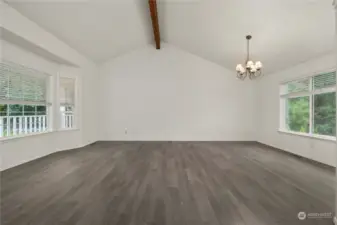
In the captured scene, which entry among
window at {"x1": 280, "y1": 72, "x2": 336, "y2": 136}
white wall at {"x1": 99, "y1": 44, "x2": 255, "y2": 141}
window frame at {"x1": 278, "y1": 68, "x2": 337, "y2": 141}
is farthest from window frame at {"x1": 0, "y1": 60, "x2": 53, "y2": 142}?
window at {"x1": 280, "y1": 72, "x2": 336, "y2": 136}

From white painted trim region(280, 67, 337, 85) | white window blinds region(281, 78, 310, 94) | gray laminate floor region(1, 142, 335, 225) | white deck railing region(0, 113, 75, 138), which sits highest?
white painted trim region(280, 67, 337, 85)

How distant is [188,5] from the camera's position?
5133mm

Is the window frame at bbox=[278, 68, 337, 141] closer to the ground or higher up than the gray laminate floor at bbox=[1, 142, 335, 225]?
higher up

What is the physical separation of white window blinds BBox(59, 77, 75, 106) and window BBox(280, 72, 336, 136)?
6155mm

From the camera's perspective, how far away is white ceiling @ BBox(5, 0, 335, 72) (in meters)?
4.09

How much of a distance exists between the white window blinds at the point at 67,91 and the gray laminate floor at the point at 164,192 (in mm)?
2163

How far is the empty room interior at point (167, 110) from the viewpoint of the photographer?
2.66 m

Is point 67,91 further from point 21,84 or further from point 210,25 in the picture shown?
point 210,25

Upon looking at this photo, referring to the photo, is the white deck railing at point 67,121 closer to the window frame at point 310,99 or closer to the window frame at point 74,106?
the window frame at point 74,106

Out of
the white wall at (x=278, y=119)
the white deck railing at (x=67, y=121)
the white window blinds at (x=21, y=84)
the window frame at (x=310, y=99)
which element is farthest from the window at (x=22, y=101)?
the white wall at (x=278, y=119)

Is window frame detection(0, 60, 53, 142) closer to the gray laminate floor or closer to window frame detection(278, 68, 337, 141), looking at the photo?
the gray laminate floor

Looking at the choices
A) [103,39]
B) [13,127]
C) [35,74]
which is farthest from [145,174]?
[103,39]

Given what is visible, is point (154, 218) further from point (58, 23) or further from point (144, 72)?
point (144, 72)

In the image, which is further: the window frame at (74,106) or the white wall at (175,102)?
the white wall at (175,102)
